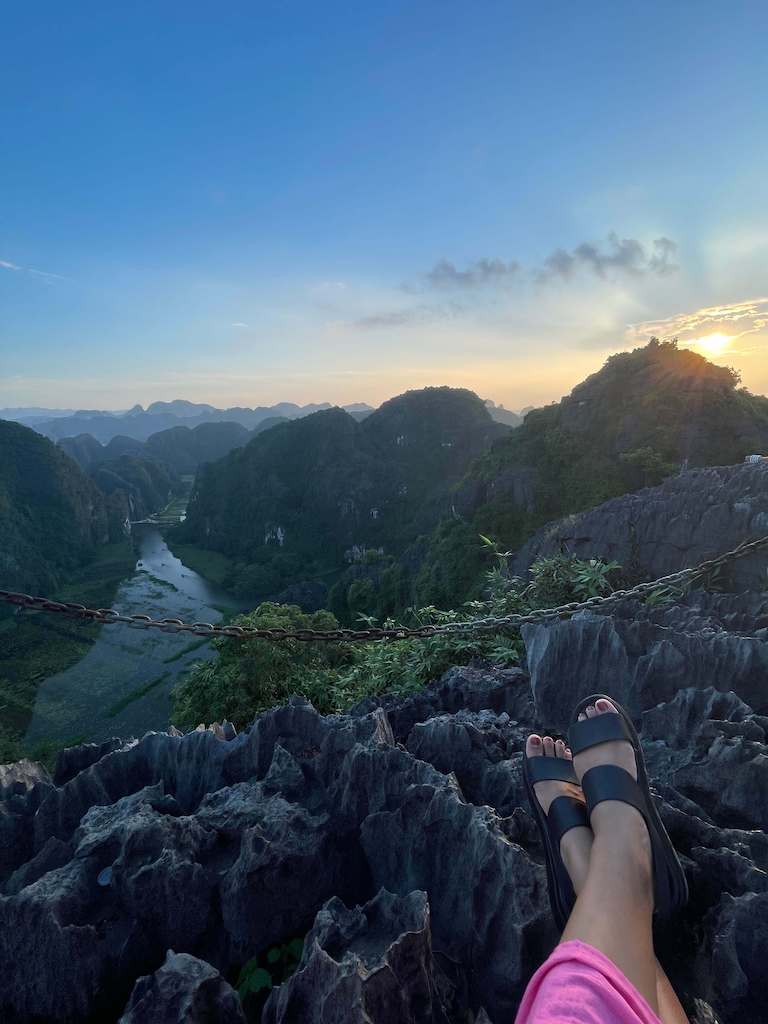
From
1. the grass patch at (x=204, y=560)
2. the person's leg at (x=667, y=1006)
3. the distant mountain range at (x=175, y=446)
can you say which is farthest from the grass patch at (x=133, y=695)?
the distant mountain range at (x=175, y=446)

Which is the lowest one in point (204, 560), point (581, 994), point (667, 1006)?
point (204, 560)

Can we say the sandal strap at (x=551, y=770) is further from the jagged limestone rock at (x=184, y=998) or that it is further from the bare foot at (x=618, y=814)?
the jagged limestone rock at (x=184, y=998)

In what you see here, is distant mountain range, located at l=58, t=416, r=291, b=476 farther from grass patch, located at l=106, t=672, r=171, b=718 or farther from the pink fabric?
the pink fabric

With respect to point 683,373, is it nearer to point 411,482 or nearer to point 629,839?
point 629,839

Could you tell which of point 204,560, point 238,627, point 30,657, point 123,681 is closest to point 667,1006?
point 238,627

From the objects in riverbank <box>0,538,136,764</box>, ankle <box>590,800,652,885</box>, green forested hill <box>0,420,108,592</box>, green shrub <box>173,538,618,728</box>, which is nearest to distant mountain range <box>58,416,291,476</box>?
green forested hill <box>0,420,108,592</box>

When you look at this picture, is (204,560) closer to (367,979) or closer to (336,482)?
(336,482)
